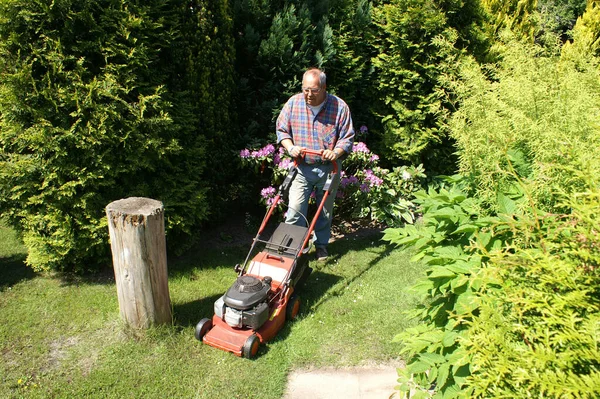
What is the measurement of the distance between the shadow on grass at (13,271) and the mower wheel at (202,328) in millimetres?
2244

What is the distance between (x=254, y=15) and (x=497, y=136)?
4.11 meters

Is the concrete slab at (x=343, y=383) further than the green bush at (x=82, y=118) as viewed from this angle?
No

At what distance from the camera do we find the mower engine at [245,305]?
3600 millimetres

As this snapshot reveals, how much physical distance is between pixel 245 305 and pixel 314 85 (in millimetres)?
2266

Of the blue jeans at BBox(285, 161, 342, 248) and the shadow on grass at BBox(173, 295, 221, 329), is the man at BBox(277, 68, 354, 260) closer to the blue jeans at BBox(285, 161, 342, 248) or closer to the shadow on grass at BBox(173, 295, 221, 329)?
the blue jeans at BBox(285, 161, 342, 248)

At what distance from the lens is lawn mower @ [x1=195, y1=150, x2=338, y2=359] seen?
362 centimetres

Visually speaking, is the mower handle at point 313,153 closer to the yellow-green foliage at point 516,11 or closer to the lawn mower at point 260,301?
the lawn mower at point 260,301

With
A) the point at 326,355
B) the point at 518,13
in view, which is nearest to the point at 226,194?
the point at 326,355

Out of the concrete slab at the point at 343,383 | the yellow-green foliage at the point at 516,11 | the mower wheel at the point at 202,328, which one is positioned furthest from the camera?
the yellow-green foliage at the point at 516,11

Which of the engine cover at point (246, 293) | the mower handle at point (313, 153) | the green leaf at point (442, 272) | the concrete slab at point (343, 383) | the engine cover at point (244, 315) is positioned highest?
the green leaf at point (442, 272)

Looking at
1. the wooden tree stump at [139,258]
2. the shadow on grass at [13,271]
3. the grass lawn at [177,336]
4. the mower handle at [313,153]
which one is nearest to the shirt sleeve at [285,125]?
the mower handle at [313,153]

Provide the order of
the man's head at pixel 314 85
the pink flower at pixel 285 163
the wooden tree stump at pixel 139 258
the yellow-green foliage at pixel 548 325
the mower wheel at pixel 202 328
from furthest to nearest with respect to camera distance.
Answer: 1. the pink flower at pixel 285 163
2. the man's head at pixel 314 85
3. the mower wheel at pixel 202 328
4. the wooden tree stump at pixel 139 258
5. the yellow-green foliage at pixel 548 325

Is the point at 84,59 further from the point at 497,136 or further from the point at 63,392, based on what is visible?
the point at 497,136

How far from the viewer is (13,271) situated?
4.94m
